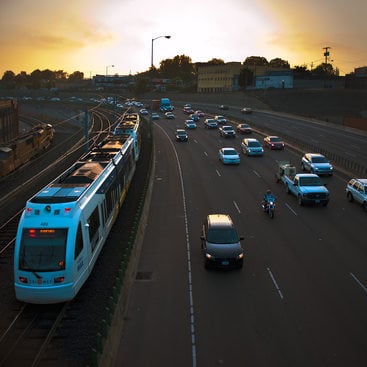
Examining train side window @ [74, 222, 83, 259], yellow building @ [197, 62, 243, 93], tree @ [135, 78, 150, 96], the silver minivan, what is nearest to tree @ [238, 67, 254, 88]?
yellow building @ [197, 62, 243, 93]

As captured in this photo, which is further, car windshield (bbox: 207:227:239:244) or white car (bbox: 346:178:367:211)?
white car (bbox: 346:178:367:211)

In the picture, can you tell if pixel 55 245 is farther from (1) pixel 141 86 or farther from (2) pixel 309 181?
(1) pixel 141 86

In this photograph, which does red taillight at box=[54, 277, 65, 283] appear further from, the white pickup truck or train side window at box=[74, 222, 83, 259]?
the white pickup truck

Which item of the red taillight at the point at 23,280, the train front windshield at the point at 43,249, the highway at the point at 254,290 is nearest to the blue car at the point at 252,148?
the highway at the point at 254,290

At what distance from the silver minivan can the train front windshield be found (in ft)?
20.7

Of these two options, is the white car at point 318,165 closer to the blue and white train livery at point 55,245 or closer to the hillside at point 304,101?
the blue and white train livery at point 55,245

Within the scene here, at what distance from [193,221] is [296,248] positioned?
6327 mm

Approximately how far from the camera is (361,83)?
157 meters

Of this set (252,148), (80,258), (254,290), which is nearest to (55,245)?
(80,258)

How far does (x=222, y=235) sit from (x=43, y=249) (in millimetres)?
7678

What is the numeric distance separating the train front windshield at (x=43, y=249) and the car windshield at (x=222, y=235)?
22.4 feet

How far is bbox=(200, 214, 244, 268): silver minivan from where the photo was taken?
59.5 ft

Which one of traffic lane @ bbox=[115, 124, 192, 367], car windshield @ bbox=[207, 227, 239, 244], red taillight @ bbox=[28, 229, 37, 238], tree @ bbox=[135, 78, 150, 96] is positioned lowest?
traffic lane @ bbox=[115, 124, 192, 367]

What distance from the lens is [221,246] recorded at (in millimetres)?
18531
